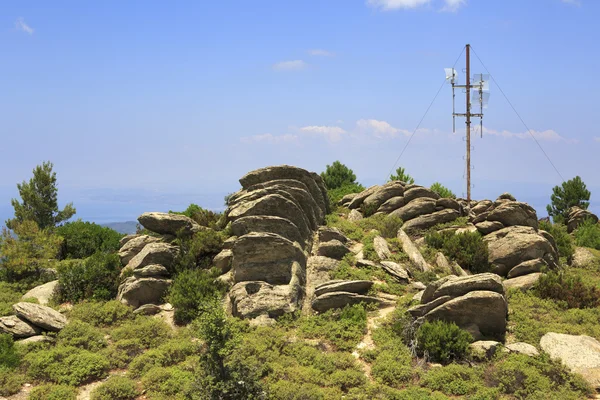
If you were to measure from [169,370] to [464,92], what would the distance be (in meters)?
32.1

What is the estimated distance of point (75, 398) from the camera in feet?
53.8

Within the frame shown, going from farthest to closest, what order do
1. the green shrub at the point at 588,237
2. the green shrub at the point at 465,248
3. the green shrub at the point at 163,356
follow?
the green shrub at the point at 588,237 < the green shrub at the point at 465,248 < the green shrub at the point at 163,356

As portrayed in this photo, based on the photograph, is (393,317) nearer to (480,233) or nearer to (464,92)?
(480,233)

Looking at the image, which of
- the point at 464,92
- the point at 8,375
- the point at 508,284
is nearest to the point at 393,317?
the point at 508,284

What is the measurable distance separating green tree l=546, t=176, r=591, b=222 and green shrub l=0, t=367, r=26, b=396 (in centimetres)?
5833

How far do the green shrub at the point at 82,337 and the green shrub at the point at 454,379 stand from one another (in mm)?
13737

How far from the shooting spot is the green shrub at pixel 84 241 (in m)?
34.8

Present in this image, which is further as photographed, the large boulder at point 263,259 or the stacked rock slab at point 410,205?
the stacked rock slab at point 410,205

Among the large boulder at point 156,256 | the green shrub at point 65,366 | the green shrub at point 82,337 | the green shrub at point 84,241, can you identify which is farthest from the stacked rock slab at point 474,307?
the green shrub at point 84,241

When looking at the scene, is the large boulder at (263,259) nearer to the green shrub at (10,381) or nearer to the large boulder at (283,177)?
the large boulder at (283,177)

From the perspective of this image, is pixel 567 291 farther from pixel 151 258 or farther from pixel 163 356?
pixel 151 258

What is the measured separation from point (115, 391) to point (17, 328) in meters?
7.44

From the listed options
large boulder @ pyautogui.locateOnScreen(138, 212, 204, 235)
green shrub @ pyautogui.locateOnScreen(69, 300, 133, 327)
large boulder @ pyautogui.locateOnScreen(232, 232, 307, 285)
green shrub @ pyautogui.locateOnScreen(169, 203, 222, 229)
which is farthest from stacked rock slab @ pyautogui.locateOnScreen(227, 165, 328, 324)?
green shrub @ pyautogui.locateOnScreen(69, 300, 133, 327)

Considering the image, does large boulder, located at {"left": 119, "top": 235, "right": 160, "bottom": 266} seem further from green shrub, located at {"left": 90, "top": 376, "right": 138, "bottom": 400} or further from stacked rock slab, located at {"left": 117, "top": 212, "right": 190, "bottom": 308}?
green shrub, located at {"left": 90, "top": 376, "right": 138, "bottom": 400}
